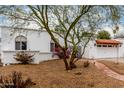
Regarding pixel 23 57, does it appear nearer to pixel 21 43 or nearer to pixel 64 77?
pixel 21 43

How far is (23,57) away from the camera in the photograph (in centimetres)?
1170

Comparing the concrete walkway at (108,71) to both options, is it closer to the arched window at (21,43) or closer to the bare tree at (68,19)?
the bare tree at (68,19)

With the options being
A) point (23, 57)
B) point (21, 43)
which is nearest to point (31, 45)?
point (21, 43)

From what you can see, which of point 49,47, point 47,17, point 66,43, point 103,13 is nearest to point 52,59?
point 49,47

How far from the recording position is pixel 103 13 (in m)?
9.41

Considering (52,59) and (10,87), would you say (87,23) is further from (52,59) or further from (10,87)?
(10,87)

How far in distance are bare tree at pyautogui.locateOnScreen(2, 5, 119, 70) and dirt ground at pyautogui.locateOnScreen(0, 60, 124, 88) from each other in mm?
628

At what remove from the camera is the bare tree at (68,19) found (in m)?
9.43

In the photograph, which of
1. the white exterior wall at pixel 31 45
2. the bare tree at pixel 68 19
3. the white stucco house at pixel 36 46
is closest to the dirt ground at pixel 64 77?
the bare tree at pixel 68 19

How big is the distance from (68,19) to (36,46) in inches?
139

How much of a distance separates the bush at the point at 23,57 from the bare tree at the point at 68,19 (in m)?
1.66

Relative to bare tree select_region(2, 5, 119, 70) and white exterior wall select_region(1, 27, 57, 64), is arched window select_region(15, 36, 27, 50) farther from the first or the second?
bare tree select_region(2, 5, 119, 70)
